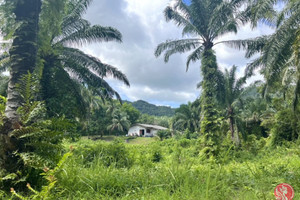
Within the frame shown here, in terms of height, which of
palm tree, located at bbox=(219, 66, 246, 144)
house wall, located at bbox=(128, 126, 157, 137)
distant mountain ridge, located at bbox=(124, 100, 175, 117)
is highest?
distant mountain ridge, located at bbox=(124, 100, 175, 117)

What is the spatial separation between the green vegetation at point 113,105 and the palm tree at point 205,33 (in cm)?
6

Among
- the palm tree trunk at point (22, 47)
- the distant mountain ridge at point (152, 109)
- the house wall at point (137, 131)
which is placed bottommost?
the house wall at point (137, 131)

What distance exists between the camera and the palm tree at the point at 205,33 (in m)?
11.8

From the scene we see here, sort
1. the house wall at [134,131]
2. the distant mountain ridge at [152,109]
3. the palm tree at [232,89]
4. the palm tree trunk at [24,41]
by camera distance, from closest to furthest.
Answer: the palm tree trunk at [24,41], the palm tree at [232,89], the house wall at [134,131], the distant mountain ridge at [152,109]

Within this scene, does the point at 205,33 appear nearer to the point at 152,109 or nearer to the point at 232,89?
the point at 232,89

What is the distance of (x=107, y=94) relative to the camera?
36.1 ft

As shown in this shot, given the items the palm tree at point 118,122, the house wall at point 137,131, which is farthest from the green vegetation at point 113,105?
the house wall at point 137,131

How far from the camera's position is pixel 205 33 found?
1236cm

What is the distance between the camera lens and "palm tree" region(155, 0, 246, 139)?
1176 cm

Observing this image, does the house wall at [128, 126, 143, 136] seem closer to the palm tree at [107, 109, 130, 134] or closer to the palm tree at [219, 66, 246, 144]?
the palm tree at [107, 109, 130, 134]

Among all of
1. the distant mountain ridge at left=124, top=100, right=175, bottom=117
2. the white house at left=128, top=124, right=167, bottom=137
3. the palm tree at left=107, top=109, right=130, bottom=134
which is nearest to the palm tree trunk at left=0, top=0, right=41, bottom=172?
the palm tree at left=107, top=109, right=130, bottom=134

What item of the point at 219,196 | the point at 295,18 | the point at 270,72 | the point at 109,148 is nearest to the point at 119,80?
the point at 109,148

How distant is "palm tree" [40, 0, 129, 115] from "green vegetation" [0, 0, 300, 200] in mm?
45

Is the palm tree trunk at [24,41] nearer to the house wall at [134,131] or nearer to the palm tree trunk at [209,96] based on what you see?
the palm tree trunk at [209,96]
